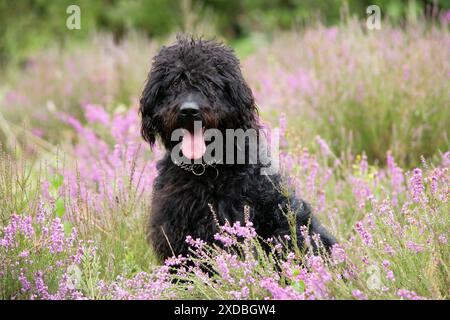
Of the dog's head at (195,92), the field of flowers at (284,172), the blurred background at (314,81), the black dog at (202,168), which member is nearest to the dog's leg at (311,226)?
the black dog at (202,168)

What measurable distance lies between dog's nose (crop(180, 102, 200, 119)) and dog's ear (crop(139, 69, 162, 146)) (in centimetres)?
32

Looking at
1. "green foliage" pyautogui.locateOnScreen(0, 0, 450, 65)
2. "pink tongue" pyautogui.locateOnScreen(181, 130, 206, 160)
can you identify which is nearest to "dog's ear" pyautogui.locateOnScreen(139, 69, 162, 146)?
"pink tongue" pyautogui.locateOnScreen(181, 130, 206, 160)

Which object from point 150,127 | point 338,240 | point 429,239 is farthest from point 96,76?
point 429,239

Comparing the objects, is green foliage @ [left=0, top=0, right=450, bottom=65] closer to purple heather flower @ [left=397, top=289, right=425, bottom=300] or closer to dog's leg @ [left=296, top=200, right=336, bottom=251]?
dog's leg @ [left=296, top=200, right=336, bottom=251]

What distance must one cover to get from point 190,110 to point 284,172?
0.77 m

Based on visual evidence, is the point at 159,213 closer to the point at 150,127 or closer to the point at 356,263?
the point at 150,127

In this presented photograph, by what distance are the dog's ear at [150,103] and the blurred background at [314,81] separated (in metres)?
0.76

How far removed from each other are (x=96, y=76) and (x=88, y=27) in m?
5.67

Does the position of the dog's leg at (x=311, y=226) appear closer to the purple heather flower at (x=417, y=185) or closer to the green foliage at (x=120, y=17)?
the purple heather flower at (x=417, y=185)

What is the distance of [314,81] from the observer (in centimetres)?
665

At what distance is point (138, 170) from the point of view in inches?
201

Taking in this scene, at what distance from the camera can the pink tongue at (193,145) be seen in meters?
3.96

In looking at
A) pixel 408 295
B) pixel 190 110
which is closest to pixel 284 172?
pixel 190 110

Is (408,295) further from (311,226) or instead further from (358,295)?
(311,226)
